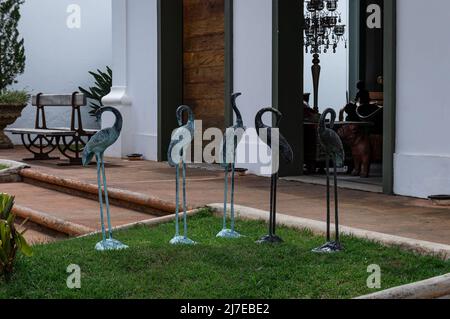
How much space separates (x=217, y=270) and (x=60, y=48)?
11.8 meters

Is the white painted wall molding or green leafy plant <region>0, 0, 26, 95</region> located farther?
green leafy plant <region>0, 0, 26, 95</region>

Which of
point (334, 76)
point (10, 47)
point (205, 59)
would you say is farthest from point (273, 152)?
point (10, 47)

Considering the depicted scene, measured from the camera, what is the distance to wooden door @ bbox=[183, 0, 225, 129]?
10.4 m

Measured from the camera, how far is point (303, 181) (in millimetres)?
8547

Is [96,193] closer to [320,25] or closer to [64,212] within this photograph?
[64,212]

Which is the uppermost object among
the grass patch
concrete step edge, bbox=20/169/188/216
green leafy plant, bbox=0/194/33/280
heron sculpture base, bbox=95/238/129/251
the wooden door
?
the wooden door

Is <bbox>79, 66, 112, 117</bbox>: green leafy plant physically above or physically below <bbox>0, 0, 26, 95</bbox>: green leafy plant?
below

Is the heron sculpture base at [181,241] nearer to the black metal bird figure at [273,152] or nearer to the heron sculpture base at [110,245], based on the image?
the heron sculpture base at [110,245]

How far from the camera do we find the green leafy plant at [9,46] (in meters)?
14.7

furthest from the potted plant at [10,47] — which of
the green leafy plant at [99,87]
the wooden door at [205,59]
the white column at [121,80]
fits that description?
the wooden door at [205,59]

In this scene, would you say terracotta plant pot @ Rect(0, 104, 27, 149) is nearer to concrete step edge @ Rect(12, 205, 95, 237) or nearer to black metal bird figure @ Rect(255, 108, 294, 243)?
concrete step edge @ Rect(12, 205, 95, 237)

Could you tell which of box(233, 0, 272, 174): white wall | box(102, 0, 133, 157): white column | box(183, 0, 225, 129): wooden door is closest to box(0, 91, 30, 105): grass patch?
box(102, 0, 133, 157): white column

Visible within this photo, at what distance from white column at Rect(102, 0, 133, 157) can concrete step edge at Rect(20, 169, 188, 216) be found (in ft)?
7.71

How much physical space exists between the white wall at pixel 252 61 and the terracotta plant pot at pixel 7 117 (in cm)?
545
